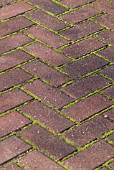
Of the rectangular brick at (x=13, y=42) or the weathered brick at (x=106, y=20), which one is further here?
the weathered brick at (x=106, y=20)

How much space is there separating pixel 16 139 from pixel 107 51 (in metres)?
1.17

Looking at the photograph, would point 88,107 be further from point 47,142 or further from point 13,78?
point 13,78

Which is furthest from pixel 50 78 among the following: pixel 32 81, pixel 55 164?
pixel 55 164

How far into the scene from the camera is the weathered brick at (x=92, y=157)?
11.5 feet

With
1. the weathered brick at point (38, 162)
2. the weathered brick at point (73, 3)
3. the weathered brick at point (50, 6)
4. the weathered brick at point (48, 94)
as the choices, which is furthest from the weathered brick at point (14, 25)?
the weathered brick at point (38, 162)

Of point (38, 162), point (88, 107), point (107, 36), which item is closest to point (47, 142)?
point (38, 162)

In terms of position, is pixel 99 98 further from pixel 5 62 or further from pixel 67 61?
pixel 5 62

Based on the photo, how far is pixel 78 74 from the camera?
422 cm

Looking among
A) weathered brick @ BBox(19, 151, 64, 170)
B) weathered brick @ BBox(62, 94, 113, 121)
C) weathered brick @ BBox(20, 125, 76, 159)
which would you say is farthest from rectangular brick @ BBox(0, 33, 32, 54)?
weathered brick @ BBox(19, 151, 64, 170)

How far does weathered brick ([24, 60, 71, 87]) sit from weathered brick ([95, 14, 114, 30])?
0.75m

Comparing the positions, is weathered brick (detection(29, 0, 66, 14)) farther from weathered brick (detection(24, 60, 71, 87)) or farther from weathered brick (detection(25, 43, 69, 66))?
weathered brick (detection(24, 60, 71, 87))

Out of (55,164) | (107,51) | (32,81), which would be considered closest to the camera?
(55,164)

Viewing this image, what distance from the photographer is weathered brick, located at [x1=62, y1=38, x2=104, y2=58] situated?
14.5 ft

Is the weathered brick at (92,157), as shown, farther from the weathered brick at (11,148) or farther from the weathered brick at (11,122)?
the weathered brick at (11,122)
